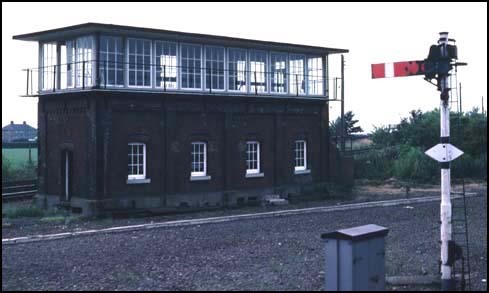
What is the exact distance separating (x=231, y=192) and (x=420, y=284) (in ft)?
47.7

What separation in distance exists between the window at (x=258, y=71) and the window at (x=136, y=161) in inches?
222

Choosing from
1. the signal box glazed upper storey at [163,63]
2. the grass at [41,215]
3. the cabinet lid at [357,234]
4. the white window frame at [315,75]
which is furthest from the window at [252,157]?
the cabinet lid at [357,234]

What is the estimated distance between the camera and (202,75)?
78.8 ft

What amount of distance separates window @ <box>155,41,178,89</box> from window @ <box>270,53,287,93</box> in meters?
4.82

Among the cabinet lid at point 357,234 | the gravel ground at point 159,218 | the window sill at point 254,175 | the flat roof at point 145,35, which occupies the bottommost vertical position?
the gravel ground at point 159,218

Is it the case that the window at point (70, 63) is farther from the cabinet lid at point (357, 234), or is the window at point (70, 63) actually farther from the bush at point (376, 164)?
the bush at point (376, 164)

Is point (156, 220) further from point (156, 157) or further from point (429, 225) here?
point (429, 225)

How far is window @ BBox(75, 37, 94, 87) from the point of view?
21486 millimetres

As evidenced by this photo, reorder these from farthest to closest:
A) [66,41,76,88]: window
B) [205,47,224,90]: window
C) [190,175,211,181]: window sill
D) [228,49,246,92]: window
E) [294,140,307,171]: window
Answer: [294,140,307,171]: window → [228,49,246,92]: window → [205,47,224,90]: window → [190,175,211,181]: window sill → [66,41,76,88]: window

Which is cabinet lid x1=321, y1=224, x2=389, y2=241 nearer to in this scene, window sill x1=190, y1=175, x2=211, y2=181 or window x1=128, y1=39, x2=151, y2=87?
window x1=128, y1=39, x2=151, y2=87

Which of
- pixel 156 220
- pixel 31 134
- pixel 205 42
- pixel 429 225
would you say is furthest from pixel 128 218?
pixel 31 134

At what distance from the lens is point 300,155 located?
2753 centimetres

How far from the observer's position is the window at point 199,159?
23.8 m

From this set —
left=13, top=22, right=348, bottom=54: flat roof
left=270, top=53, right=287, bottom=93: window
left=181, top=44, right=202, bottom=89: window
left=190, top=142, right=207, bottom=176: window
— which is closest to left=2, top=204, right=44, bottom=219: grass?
left=190, top=142, right=207, bottom=176: window
